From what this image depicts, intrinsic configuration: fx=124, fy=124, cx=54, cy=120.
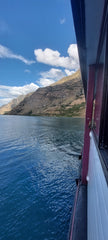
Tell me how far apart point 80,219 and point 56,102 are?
116742 mm

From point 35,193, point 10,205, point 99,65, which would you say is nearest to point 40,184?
point 35,193

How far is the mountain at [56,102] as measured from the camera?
337 ft

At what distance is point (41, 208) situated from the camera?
4.85 meters

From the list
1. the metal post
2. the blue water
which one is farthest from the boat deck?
the blue water

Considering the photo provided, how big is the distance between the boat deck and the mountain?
296ft

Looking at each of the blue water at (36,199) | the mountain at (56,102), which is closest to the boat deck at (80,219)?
the blue water at (36,199)

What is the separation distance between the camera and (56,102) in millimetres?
118062

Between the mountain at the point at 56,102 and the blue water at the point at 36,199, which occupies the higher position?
the mountain at the point at 56,102

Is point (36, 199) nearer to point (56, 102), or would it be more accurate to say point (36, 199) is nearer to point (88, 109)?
point (88, 109)

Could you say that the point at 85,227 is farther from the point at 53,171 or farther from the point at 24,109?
the point at 24,109

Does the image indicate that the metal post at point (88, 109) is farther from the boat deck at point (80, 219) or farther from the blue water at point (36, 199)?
the blue water at point (36, 199)

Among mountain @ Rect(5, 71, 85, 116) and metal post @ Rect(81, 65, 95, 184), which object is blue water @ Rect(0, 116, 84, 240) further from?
mountain @ Rect(5, 71, 85, 116)

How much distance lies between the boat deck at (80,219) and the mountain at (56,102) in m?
90.3

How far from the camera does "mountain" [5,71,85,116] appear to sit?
103 metres
